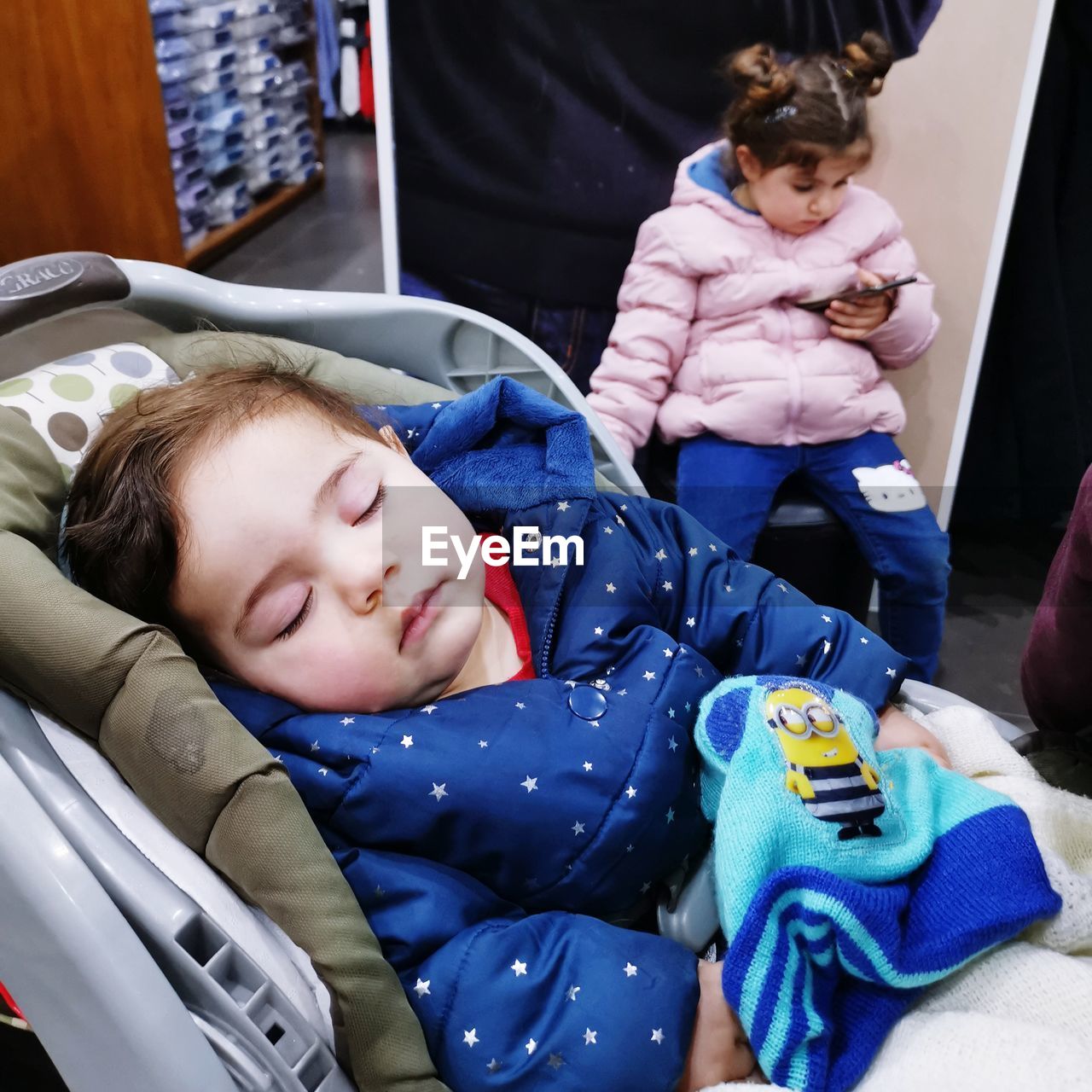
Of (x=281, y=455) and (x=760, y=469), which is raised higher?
(x=281, y=455)

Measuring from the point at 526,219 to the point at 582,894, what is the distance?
101 cm

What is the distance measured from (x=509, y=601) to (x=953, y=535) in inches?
39.3

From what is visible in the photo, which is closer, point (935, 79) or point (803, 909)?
point (803, 909)

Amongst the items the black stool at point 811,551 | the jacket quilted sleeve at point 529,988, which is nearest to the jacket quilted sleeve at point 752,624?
the jacket quilted sleeve at point 529,988

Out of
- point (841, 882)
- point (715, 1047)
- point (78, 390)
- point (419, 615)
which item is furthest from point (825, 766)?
point (78, 390)

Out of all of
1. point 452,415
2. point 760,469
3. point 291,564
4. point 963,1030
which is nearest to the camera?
point 963,1030

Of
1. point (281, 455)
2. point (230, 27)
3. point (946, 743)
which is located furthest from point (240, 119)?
point (946, 743)

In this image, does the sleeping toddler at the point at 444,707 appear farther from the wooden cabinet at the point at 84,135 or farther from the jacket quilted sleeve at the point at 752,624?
the wooden cabinet at the point at 84,135

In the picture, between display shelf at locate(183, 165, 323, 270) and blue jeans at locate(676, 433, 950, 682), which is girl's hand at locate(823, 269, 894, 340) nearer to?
blue jeans at locate(676, 433, 950, 682)

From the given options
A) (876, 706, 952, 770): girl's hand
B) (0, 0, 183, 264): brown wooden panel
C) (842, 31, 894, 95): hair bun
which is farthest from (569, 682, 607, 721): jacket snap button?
(0, 0, 183, 264): brown wooden panel

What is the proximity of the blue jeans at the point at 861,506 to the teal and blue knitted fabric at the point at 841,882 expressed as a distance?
60cm

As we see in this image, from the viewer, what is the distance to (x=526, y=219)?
1.40m

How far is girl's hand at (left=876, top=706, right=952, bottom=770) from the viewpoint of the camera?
0.73 m

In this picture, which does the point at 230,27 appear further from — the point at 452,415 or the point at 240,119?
the point at 452,415
